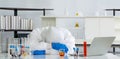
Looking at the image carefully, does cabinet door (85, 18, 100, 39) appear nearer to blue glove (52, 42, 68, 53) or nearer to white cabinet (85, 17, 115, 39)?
white cabinet (85, 17, 115, 39)

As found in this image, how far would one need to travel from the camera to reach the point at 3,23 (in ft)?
16.2

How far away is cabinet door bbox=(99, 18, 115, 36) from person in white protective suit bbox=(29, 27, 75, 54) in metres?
1.96

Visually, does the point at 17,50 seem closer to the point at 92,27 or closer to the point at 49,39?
the point at 49,39

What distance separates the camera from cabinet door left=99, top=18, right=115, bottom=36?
484 centimetres

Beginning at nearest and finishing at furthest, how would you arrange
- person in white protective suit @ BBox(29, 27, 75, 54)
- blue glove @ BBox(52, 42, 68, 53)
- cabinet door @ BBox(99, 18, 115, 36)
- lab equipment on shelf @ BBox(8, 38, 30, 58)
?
lab equipment on shelf @ BBox(8, 38, 30, 58), blue glove @ BBox(52, 42, 68, 53), person in white protective suit @ BBox(29, 27, 75, 54), cabinet door @ BBox(99, 18, 115, 36)

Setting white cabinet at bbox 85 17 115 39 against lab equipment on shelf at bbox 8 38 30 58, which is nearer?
lab equipment on shelf at bbox 8 38 30 58

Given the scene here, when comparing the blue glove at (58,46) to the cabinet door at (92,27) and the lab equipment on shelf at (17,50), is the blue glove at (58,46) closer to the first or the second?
the lab equipment on shelf at (17,50)

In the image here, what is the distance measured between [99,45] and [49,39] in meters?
0.77

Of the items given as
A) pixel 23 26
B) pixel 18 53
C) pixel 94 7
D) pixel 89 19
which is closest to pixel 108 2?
pixel 94 7

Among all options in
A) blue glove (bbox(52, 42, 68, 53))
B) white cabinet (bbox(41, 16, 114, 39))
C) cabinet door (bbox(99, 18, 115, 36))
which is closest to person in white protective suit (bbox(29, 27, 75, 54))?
blue glove (bbox(52, 42, 68, 53))

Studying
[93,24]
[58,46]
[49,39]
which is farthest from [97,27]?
[58,46]

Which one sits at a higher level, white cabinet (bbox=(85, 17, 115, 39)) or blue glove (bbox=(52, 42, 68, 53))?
white cabinet (bbox=(85, 17, 115, 39))

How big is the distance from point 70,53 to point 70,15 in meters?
2.63

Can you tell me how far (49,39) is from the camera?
2926 millimetres
